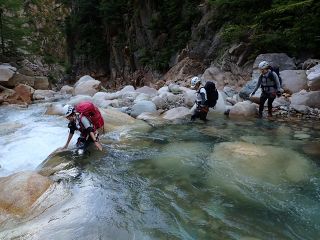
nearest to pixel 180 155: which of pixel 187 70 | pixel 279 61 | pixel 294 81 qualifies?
pixel 294 81

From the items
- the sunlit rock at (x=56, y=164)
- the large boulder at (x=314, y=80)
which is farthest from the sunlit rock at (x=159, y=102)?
the sunlit rock at (x=56, y=164)

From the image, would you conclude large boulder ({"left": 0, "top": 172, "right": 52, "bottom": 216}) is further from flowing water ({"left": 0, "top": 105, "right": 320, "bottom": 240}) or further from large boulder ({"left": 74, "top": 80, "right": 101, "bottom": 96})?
large boulder ({"left": 74, "top": 80, "right": 101, "bottom": 96})

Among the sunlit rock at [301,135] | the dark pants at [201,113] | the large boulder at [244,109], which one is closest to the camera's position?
the sunlit rock at [301,135]

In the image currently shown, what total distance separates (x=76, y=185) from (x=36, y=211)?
89 centimetres

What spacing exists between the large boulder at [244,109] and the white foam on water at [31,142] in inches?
200

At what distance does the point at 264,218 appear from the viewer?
4.41m

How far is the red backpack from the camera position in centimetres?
730

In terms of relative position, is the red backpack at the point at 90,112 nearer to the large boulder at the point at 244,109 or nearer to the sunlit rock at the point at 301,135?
the sunlit rock at the point at 301,135

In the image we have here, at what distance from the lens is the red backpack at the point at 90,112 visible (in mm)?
7304

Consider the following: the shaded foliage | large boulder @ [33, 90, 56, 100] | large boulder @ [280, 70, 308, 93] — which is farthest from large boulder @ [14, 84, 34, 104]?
large boulder @ [280, 70, 308, 93]

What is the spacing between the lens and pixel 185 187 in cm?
544

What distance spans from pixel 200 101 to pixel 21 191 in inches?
226

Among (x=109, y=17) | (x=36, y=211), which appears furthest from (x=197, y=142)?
(x=109, y=17)

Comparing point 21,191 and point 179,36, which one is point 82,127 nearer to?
point 21,191
